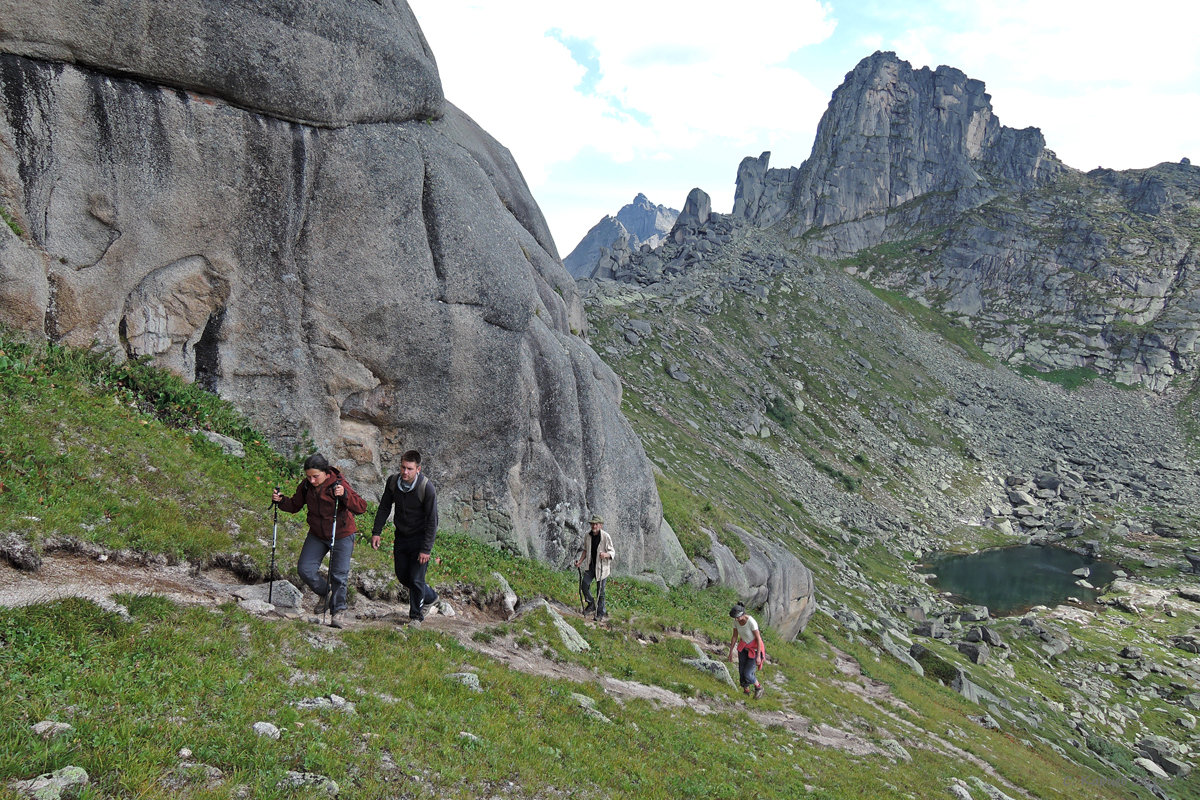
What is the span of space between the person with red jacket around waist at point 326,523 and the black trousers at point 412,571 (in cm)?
108

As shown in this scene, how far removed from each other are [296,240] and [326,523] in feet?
34.7

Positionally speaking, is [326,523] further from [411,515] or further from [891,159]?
[891,159]

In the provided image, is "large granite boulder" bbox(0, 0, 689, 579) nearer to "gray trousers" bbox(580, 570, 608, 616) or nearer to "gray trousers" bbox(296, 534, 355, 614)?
"gray trousers" bbox(580, 570, 608, 616)

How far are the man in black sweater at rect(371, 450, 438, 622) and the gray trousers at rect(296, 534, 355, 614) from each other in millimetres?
613

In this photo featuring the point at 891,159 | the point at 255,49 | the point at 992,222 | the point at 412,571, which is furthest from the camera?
the point at 891,159

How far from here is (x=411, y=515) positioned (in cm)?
1240

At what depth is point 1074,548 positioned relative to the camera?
7944cm

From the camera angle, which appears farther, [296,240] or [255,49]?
[296,240]

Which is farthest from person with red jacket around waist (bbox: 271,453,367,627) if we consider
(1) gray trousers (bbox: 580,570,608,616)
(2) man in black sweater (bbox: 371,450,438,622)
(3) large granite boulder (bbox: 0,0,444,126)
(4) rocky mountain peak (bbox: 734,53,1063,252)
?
(4) rocky mountain peak (bbox: 734,53,1063,252)

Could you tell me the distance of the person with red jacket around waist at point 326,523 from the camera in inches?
458

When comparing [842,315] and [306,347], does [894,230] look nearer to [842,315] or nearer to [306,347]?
[842,315]

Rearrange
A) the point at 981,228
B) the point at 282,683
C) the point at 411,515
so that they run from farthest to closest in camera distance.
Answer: the point at 981,228
the point at 411,515
the point at 282,683

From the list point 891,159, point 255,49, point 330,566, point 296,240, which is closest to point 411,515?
point 330,566

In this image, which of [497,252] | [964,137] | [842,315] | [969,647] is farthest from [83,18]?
[964,137]
